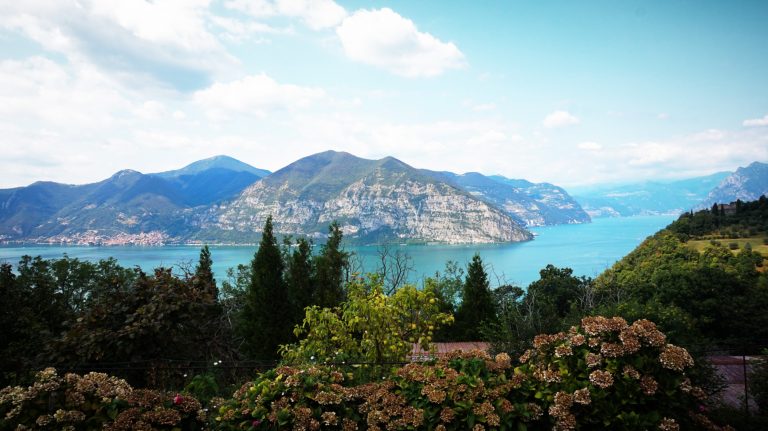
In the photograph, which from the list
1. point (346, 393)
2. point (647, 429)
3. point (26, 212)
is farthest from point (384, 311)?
point (26, 212)

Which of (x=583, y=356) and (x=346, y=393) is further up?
(x=583, y=356)

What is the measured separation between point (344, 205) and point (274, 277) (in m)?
171

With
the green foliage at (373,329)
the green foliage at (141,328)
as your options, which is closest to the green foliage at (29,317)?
the green foliage at (141,328)

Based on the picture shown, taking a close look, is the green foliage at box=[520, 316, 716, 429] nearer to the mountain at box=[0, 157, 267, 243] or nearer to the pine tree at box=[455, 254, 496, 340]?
the pine tree at box=[455, 254, 496, 340]

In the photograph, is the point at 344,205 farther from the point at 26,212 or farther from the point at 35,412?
the point at 35,412

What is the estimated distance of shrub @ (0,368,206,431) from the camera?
330 cm

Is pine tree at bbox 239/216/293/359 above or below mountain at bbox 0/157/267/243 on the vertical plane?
below

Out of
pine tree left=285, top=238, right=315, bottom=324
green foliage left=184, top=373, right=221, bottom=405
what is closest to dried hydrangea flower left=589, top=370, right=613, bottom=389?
green foliage left=184, top=373, right=221, bottom=405

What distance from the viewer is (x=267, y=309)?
20.5 m

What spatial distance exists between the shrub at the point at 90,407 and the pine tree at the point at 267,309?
17.2 m

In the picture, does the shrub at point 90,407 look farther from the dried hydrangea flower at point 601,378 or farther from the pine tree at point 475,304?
the pine tree at point 475,304

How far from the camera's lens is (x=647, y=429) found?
10.4 feet

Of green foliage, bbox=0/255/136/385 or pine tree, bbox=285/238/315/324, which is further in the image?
pine tree, bbox=285/238/315/324

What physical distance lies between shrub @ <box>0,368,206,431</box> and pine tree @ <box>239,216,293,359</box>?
17.2 meters
